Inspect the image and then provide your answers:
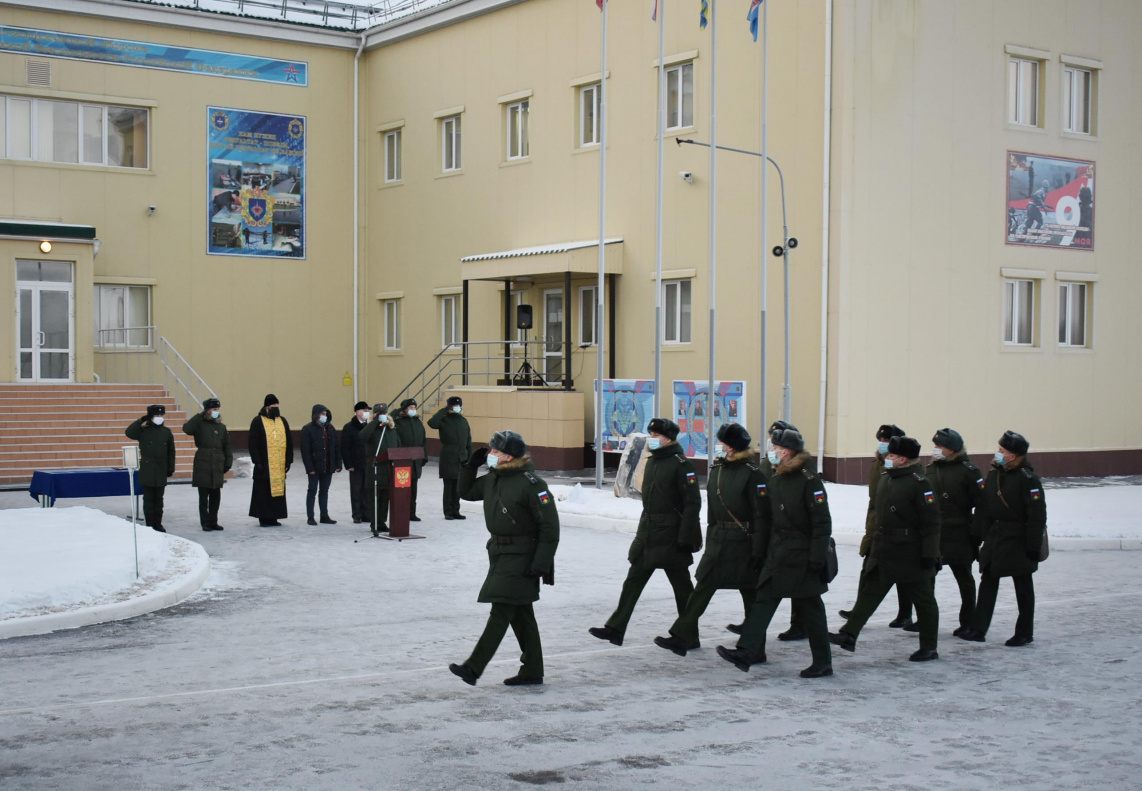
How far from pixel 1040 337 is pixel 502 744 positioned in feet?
70.1

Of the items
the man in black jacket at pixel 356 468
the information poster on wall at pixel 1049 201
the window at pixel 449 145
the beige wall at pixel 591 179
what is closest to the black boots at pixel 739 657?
the man in black jacket at pixel 356 468

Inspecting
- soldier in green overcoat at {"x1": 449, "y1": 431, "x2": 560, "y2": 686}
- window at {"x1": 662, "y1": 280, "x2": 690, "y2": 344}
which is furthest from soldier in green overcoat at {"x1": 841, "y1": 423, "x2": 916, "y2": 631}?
window at {"x1": 662, "y1": 280, "x2": 690, "y2": 344}

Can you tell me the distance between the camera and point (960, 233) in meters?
24.7

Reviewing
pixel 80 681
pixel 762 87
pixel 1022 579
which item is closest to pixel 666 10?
pixel 762 87

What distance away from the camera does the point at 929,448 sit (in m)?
24.5

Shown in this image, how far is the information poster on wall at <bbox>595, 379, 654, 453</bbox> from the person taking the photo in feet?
82.3

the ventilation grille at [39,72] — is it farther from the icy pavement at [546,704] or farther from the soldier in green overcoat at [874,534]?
the soldier in green overcoat at [874,534]

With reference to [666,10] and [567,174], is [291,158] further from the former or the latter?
[666,10]

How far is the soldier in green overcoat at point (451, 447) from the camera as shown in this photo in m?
19.1

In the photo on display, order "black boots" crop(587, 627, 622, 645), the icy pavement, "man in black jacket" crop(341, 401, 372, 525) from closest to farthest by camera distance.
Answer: the icy pavement
"black boots" crop(587, 627, 622, 645)
"man in black jacket" crop(341, 401, 372, 525)

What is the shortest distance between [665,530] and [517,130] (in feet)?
72.9

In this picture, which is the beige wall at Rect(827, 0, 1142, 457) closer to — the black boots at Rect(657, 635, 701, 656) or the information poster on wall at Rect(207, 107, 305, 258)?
the black boots at Rect(657, 635, 701, 656)

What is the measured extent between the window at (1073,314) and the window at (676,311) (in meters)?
7.56

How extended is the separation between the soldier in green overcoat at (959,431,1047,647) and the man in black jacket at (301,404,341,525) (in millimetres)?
10244
